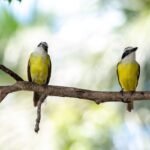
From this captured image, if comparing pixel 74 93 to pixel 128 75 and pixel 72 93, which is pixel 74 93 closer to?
pixel 72 93

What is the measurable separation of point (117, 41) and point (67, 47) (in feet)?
2.80

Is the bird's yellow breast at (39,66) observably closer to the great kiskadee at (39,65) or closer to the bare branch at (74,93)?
the great kiskadee at (39,65)

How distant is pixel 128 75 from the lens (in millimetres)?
5207

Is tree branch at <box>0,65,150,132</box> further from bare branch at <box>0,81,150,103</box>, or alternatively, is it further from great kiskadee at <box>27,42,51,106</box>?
great kiskadee at <box>27,42,51,106</box>

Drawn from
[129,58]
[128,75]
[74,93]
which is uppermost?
[74,93]

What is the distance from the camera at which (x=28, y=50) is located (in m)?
8.12

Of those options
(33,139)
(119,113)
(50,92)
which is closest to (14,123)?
(33,139)

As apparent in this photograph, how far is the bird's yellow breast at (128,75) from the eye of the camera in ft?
17.1

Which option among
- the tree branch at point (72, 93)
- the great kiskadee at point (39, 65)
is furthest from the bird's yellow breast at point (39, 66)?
the tree branch at point (72, 93)

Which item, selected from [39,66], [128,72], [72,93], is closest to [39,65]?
[39,66]

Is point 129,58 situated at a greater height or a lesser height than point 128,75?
greater

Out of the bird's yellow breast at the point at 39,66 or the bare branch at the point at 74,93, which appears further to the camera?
the bird's yellow breast at the point at 39,66

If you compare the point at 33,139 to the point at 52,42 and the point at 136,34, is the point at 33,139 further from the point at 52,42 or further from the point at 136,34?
the point at 136,34

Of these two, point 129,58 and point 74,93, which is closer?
Answer: point 74,93
